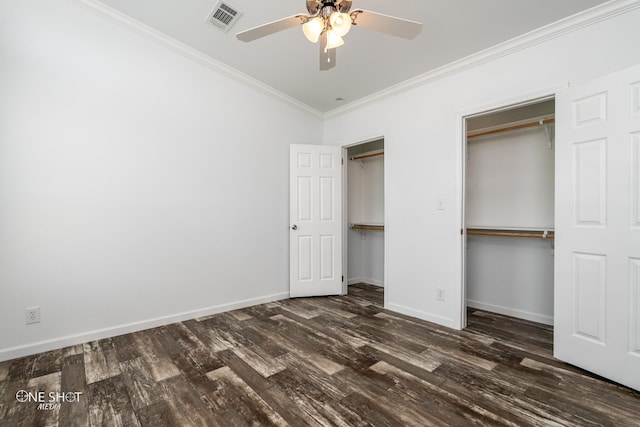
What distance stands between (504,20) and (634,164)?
55.5 inches

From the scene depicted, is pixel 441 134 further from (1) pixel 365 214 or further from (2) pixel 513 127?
(1) pixel 365 214

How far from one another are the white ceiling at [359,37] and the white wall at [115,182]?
0.37 meters

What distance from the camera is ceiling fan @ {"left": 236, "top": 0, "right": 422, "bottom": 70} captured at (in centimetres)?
157

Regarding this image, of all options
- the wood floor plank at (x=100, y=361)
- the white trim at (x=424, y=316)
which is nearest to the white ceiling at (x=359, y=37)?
the white trim at (x=424, y=316)

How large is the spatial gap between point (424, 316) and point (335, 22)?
290cm

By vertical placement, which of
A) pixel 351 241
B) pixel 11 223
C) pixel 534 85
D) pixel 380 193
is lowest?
pixel 351 241

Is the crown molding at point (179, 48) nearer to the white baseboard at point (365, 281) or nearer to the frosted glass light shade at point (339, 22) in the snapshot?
the frosted glass light shade at point (339, 22)

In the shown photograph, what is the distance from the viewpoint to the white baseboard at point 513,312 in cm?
312

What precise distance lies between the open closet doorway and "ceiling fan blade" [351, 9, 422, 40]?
10.1 ft

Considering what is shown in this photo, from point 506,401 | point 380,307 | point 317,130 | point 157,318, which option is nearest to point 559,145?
point 506,401

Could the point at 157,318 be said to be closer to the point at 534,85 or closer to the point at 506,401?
the point at 506,401

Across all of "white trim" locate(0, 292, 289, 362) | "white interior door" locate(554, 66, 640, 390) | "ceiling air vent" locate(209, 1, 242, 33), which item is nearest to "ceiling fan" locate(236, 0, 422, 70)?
"ceiling air vent" locate(209, 1, 242, 33)

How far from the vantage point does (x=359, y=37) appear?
105 inches

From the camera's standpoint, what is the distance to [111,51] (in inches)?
108
